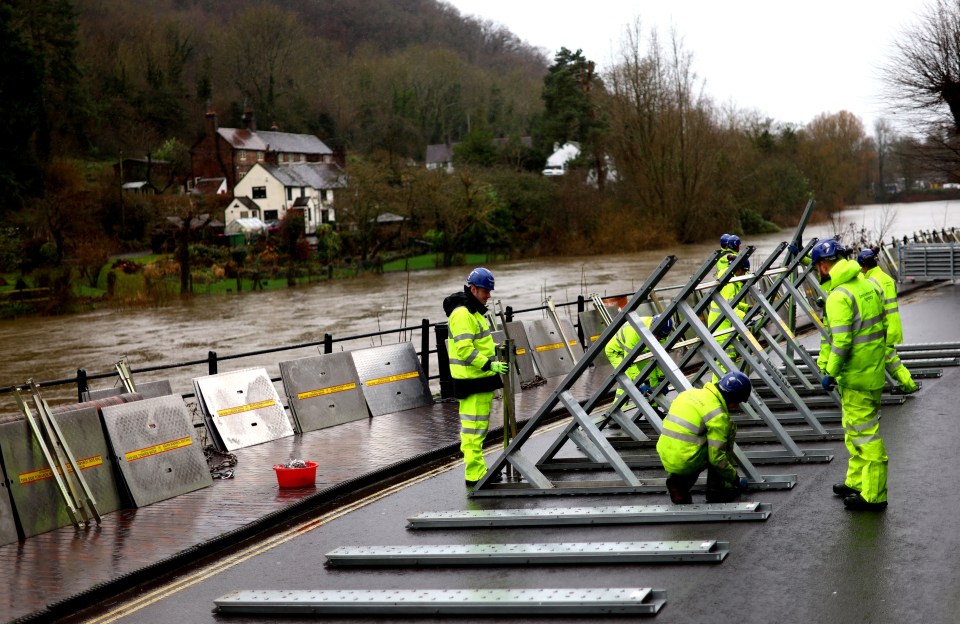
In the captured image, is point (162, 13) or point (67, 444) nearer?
point (67, 444)

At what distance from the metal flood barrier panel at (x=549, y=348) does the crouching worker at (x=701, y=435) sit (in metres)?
8.39

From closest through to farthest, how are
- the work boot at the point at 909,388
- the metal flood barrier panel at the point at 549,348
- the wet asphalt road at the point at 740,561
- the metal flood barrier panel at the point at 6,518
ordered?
the wet asphalt road at the point at 740,561
the metal flood barrier panel at the point at 6,518
the work boot at the point at 909,388
the metal flood barrier panel at the point at 549,348

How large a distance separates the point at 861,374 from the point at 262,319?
107 ft

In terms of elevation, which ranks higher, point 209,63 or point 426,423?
point 209,63

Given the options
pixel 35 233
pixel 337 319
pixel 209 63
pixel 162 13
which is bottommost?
pixel 337 319

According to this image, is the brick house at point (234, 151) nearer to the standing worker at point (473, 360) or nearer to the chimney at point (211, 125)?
the chimney at point (211, 125)

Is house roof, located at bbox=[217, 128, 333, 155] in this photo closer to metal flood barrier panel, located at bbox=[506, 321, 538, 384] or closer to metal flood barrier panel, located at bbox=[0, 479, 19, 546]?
metal flood barrier panel, located at bbox=[506, 321, 538, 384]

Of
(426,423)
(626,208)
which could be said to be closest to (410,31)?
(626,208)

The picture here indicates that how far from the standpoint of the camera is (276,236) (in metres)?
64.1

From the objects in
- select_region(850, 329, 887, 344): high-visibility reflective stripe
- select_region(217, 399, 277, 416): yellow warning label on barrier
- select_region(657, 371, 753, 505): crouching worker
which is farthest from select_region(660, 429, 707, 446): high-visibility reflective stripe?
select_region(217, 399, 277, 416): yellow warning label on barrier

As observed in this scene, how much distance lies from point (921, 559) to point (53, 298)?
42.4 metres

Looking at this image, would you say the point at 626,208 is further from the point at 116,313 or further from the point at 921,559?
the point at 921,559

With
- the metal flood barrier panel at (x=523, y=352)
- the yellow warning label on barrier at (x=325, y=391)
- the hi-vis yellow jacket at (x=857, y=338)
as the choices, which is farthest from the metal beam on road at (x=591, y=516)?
the metal flood barrier panel at (x=523, y=352)

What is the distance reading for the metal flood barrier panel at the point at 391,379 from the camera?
47.6 feet
